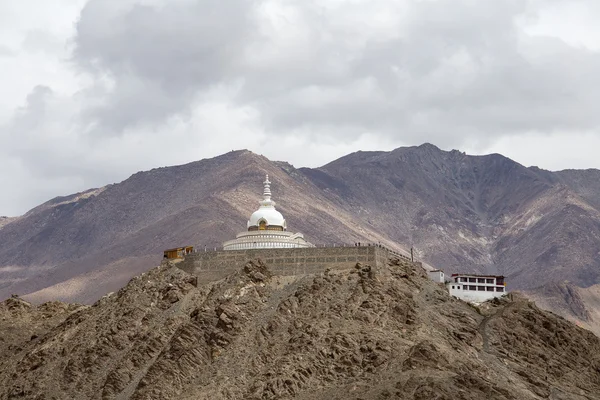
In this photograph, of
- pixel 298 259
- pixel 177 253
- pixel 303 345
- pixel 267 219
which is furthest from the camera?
pixel 177 253

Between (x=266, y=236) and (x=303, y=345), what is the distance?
22021 millimetres

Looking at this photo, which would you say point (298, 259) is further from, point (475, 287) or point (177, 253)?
point (475, 287)

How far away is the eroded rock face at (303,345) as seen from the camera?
4102 inches

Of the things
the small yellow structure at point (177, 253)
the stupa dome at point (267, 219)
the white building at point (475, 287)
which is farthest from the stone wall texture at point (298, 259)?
the white building at point (475, 287)

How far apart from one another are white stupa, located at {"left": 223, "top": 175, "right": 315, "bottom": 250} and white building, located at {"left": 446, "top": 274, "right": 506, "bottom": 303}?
21714 mm

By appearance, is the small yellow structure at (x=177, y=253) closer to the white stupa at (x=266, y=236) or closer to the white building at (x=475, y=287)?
the white stupa at (x=266, y=236)

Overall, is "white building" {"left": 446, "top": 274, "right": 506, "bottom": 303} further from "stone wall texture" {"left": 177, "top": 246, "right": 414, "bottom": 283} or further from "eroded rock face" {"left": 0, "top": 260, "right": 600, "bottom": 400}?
"stone wall texture" {"left": 177, "top": 246, "right": 414, "bottom": 283}

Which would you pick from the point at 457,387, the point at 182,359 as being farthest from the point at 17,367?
the point at 457,387

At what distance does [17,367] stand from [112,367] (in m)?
12.3

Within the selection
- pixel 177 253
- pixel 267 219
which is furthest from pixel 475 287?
pixel 177 253

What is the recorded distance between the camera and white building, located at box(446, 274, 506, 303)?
470ft

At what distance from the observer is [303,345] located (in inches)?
4245

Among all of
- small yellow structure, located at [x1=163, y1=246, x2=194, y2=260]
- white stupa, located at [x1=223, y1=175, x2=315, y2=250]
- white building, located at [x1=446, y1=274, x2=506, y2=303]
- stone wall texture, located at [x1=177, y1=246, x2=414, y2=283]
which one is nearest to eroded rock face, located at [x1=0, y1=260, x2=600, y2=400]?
stone wall texture, located at [x1=177, y1=246, x2=414, y2=283]

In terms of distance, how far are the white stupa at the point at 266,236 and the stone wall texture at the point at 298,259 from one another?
2.73 m
